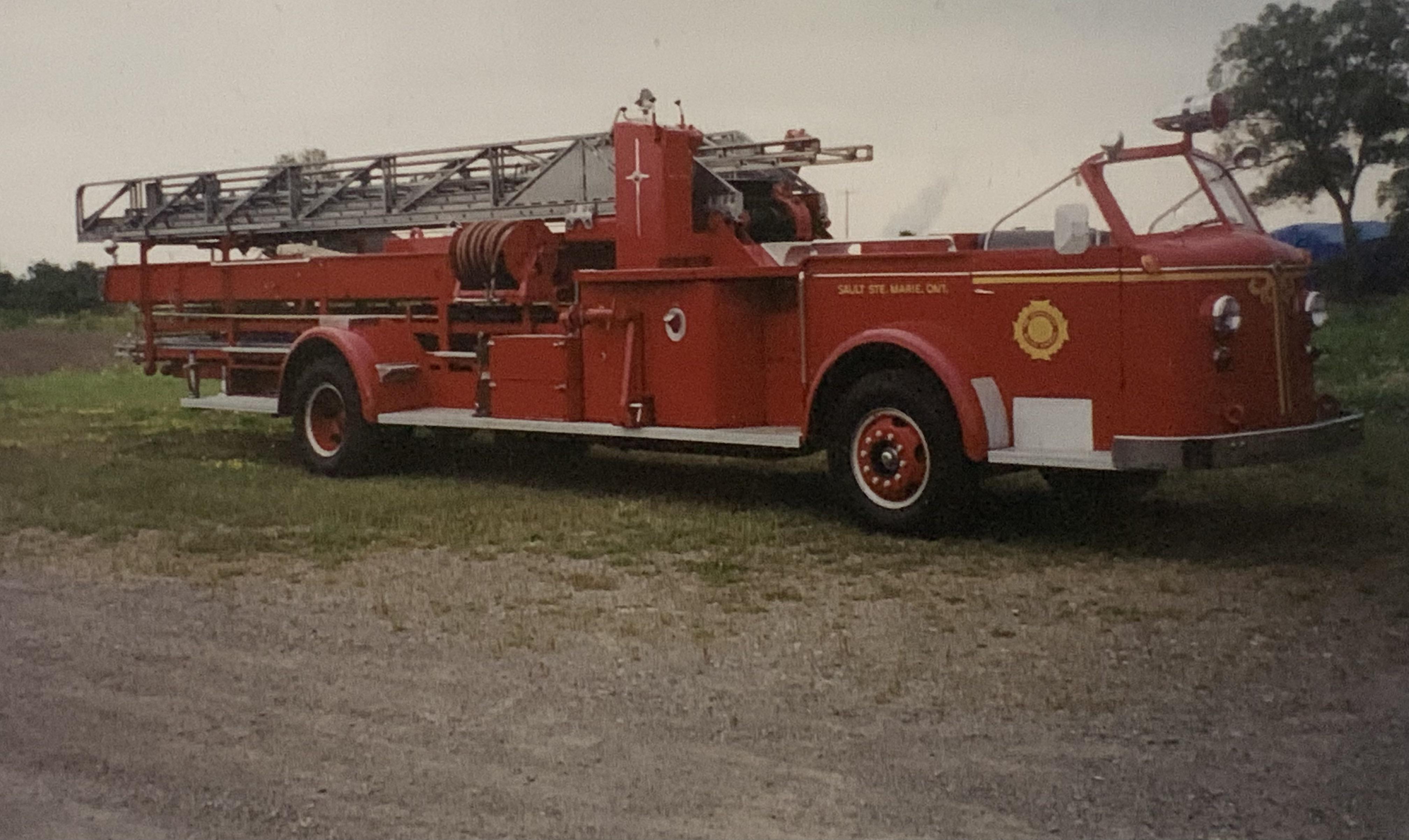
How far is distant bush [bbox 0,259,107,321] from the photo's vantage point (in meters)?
15.8

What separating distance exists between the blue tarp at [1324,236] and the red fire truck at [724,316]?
3.4 inches

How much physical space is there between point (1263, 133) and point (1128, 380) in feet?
4.36

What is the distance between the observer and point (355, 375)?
430 inches

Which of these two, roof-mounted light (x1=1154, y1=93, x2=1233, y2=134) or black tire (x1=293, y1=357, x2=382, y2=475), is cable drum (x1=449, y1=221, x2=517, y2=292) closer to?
black tire (x1=293, y1=357, x2=382, y2=475)

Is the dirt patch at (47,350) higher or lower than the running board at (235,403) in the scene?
higher

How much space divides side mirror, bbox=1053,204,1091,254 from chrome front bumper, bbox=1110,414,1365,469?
0.93 m

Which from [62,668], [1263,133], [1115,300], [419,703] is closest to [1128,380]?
[1115,300]

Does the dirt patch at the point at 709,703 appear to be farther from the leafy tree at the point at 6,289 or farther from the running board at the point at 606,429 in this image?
the leafy tree at the point at 6,289

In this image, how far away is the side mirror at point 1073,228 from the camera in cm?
716

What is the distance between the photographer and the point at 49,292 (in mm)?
17516

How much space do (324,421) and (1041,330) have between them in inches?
237

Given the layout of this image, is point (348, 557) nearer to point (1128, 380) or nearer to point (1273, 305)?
point (1128, 380)

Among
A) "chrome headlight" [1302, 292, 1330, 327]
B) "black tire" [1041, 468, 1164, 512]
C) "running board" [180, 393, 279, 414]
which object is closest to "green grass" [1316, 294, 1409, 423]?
"chrome headlight" [1302, 292, 1330, 327]

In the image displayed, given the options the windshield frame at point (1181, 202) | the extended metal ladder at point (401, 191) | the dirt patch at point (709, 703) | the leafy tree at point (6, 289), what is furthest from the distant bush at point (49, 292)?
the windshield frame at point (1181, 202)
